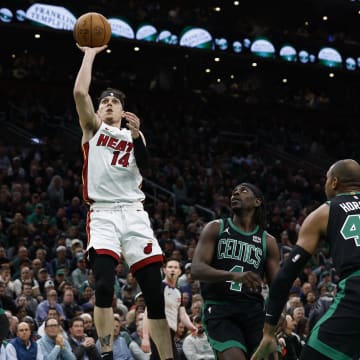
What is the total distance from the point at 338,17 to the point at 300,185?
1345 cm

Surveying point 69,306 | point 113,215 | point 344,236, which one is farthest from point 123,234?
point 69,306

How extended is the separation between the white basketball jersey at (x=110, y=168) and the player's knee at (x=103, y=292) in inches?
30.9

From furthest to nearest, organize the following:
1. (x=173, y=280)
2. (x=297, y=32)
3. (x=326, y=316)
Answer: (x=297, y=32)
(x=173, y=280)
(x=326, y=316)

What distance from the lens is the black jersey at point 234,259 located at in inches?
300

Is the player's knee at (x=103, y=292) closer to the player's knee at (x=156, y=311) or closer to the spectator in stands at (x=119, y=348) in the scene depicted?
the player's knee at (x=156, y=311)

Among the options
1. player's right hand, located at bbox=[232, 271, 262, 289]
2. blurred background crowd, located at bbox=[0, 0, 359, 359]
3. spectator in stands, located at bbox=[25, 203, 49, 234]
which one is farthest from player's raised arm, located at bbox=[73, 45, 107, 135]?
spectator in stands, located at bbox=[25, 203, 49, 234]

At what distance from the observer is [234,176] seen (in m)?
28.5

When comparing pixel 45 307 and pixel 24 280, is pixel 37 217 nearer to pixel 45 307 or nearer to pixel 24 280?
pixel 24 280

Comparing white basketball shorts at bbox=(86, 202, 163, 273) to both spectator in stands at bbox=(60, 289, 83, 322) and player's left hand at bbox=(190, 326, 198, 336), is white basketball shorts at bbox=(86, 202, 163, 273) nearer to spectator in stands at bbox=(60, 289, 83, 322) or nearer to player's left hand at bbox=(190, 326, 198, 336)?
player's left hand at bbox=(190, 326, 198, 336)

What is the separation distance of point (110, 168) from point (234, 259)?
136 centimetres

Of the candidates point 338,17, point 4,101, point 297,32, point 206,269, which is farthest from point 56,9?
point 206,269

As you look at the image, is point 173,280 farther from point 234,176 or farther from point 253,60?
point 253,60

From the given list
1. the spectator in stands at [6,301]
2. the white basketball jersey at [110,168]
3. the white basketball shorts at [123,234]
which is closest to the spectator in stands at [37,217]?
the spectator in stands at [6,301]

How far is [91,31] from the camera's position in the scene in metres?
7.75
